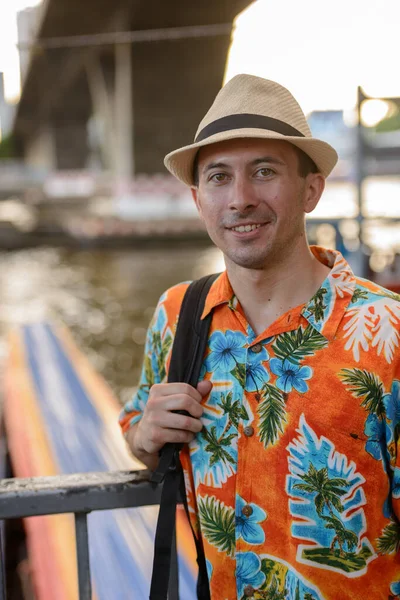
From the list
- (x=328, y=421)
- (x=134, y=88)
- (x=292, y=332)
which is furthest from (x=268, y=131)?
(x=134, y=88)

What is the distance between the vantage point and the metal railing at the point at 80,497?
1.50 m

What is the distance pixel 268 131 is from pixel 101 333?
8667 mm

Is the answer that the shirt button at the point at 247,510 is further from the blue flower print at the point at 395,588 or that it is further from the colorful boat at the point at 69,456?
the colorful boat at the point at 69,456

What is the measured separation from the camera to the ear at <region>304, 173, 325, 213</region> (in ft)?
4.73

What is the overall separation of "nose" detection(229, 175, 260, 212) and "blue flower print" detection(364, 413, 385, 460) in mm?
482

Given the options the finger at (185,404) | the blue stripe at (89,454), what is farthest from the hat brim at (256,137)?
the blue stripe at (89,454)

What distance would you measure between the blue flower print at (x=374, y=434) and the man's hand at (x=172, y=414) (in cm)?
35

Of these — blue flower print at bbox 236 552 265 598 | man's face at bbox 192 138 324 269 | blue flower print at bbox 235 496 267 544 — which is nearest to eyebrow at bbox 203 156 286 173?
man's face at bbox 192 138 324 269

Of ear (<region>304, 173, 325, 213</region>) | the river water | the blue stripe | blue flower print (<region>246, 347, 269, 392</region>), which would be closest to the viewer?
blue flower print (<region>246, 347, 269, 392</region>)

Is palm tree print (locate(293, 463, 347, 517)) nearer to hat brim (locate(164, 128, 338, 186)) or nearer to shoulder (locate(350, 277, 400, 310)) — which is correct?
shoulder (locate(350, 277, 400, 310))

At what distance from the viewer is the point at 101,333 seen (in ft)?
32.1

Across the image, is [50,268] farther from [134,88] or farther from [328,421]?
[328,421]

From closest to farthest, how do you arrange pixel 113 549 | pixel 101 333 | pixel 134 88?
pixel 113 549 < pixel 101 333 < pixel 134 88

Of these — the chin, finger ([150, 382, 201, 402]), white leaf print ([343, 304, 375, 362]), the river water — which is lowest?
the river water
